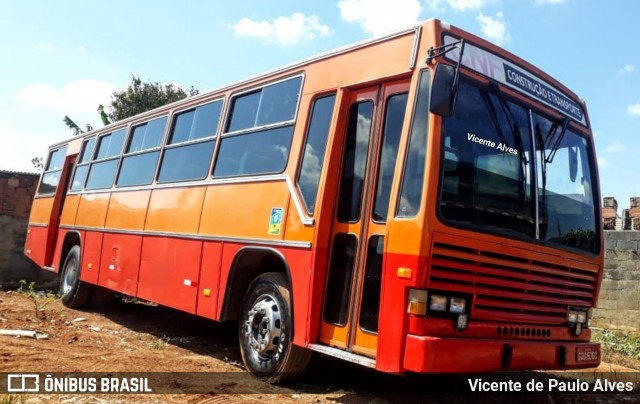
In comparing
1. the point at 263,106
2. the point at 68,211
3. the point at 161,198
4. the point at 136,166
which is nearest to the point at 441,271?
the point at 263,106

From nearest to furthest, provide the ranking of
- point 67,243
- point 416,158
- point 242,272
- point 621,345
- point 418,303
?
point 418,303
point 416,158
point 242,272
point 621,345
point 67,243

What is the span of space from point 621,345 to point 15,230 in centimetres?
1309

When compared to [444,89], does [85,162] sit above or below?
below

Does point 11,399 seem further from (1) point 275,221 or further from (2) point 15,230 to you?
(2) point 15,230

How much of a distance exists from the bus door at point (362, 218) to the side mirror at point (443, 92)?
470 mm

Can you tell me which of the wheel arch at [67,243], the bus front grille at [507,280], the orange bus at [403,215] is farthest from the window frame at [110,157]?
the bus front grille at [507,280]

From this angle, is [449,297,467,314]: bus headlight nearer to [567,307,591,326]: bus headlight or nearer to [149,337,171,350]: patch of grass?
[567,307,591,326]: bus headlight

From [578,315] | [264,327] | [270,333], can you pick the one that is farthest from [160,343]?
[578,315]

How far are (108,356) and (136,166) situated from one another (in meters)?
3.39

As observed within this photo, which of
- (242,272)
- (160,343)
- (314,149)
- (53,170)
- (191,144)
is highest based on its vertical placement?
(191,144)

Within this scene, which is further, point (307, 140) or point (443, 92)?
point (307, 140)

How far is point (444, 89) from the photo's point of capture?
4062 millimetres

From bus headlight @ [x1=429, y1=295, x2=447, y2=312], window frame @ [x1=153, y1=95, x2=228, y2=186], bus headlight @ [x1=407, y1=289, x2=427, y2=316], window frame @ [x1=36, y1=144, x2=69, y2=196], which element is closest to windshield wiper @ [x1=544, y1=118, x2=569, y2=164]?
bus headlight @ [x1=429, y1=295, x2=447, y2=312]

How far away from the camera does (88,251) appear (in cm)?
958
